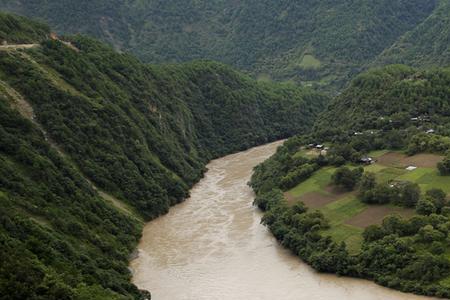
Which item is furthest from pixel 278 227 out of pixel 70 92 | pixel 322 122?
pixel 322 122

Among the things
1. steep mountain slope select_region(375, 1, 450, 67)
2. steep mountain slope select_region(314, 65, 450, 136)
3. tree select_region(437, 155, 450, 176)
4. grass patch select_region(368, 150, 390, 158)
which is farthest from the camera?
steep mountain slope select_region(375, 1, 450, 67)

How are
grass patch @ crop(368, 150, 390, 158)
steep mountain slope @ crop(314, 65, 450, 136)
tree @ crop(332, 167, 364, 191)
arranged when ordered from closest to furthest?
tree @ crop(332, 167, 364, 191) → grass patch @ crop(368, 150, 390, 158) → steep mountain slope @ crop(314, 65, 450, 136)

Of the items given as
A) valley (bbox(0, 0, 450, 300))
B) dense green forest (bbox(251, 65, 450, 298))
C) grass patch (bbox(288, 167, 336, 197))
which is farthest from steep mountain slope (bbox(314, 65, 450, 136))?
grass patch (bbox(288, 167, 336, 197))

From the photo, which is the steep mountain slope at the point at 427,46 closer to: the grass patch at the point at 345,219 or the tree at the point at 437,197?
the grass patch at the point at 345,219

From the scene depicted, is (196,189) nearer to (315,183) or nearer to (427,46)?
(315,183)

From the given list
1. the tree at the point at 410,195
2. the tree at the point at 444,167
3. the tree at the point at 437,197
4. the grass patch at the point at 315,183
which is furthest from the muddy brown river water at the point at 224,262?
the tree at the point at 444,167

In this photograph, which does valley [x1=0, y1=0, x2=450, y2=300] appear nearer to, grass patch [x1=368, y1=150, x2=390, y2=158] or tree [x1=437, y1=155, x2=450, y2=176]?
tree [x1=437, y1=155, x2=450, y2=176]

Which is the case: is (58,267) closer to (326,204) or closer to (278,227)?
(278,227)

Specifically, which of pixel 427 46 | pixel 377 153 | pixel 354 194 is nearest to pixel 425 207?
pixel 354 194
